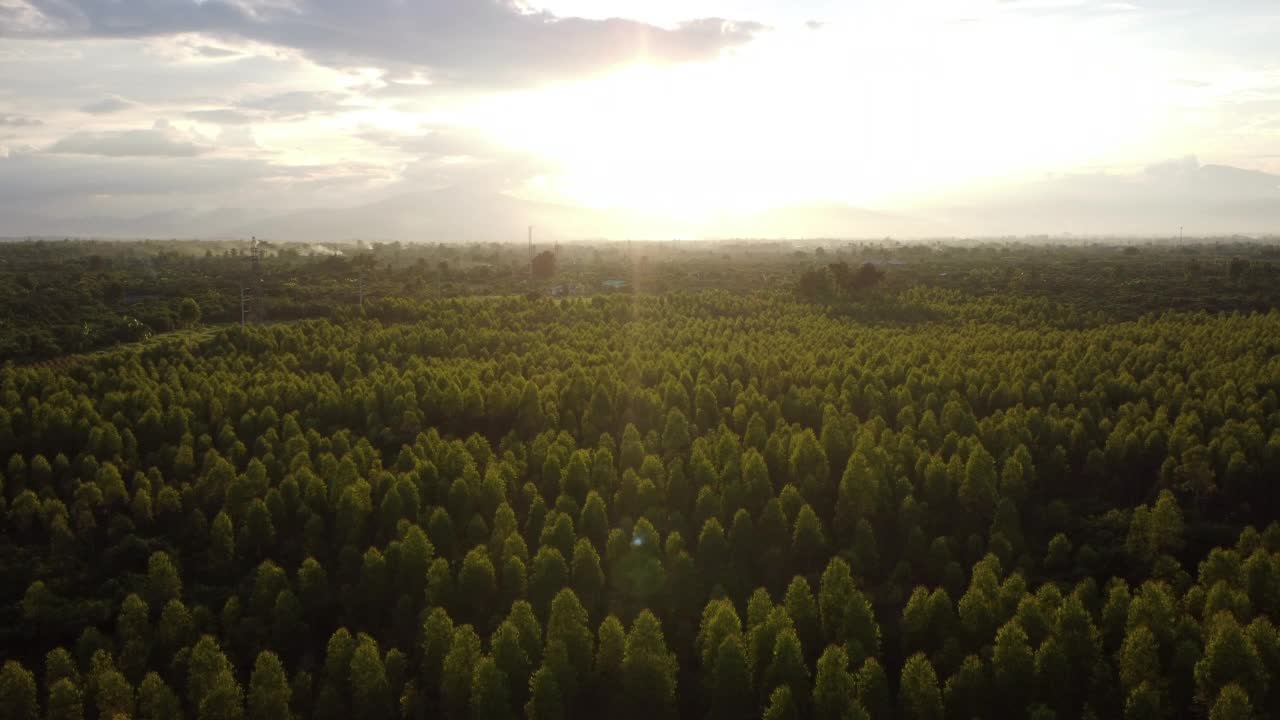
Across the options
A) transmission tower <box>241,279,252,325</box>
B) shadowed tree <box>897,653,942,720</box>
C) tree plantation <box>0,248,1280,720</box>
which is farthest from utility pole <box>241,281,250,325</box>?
shadowed tree <box>897,653,942,720</box>

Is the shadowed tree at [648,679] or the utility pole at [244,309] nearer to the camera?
the shadowed tree at [648,679]

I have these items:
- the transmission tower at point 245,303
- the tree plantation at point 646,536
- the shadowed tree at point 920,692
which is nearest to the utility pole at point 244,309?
the transmission tower at point 245,303

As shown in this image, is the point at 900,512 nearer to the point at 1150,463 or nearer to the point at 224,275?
the point at 1150,463

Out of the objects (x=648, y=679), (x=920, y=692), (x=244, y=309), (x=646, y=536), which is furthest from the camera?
(x=244, y=309)

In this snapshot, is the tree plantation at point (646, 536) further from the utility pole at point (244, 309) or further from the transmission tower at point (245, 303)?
the transmission tower at point (245, 303)

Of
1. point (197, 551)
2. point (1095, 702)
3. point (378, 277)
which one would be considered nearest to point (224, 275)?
point (378, 277)

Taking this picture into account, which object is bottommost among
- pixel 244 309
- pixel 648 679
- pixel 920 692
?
pixel 648 679

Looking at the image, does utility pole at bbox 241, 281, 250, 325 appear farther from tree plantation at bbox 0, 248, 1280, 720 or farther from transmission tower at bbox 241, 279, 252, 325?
tree plantation at bbox 0, 248, 1280, 720

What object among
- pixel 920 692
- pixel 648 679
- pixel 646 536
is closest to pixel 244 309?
pixel 646 536

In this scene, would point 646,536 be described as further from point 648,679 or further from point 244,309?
point 244,309
